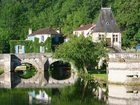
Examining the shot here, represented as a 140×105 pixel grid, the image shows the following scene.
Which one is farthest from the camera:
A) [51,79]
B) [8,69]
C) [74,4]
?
[74,4]

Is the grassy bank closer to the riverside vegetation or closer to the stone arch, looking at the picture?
the riverside vegetation

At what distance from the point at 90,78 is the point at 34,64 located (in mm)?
17125

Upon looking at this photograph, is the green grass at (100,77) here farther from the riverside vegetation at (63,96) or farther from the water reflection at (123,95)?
the water reflection at (123,95)

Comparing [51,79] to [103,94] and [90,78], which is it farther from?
[103,94]

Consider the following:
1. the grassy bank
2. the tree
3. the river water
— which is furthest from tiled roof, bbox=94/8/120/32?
the river water

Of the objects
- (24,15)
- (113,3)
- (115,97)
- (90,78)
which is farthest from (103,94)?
(24,15)

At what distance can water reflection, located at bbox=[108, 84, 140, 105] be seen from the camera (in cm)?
4206

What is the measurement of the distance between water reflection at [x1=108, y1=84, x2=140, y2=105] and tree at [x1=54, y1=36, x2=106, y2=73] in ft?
35.7

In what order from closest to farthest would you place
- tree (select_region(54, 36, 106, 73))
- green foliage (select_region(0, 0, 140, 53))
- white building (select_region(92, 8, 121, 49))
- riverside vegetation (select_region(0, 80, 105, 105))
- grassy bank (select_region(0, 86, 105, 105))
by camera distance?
grassy bank (select_region(0, 86, 105, 105)) → riverside vegetation (select_region(0, 80, 105, 105)) → tree (select_region(54, 36, 106, 73)) → white building (select_region(92, 8, 121, 49)) → green foliage (select_region(0, 0, 140, 53))

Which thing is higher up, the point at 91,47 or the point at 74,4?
the point at 74,4

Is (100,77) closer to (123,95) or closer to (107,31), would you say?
(123,95)

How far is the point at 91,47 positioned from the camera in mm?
63312

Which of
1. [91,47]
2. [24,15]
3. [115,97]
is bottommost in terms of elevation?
[115,97]

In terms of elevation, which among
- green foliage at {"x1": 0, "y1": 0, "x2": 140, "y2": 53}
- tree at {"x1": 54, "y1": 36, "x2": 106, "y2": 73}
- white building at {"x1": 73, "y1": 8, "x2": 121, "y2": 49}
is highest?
green foliage at {"x1": 0, "y1": 0, "x2": 140, "y2": 53}
